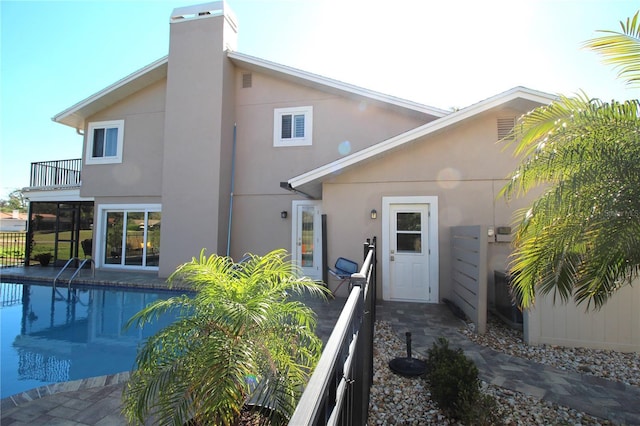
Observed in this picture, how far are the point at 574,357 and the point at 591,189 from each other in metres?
3.01

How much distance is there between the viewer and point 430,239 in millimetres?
7410

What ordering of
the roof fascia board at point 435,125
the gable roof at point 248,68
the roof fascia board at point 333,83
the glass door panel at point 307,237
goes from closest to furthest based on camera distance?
the roof fascia board at point 435,125
the roof fascia board at point 333,83
the gable roof at point 248,68
the glass door panel at point 307,237

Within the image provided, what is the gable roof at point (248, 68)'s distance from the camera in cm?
938

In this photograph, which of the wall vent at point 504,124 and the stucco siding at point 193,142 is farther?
the stucco siding at point 193,142

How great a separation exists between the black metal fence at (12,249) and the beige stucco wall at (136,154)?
551cm

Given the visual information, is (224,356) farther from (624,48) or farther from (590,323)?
(590,323)

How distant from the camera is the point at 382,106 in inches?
388

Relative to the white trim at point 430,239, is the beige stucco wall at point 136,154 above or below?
above

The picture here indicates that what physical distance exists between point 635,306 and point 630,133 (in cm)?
355

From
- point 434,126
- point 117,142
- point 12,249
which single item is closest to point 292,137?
point 434,126

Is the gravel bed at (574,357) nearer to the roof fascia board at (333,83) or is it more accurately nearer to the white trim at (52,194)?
the roof fascia board at (333,83)

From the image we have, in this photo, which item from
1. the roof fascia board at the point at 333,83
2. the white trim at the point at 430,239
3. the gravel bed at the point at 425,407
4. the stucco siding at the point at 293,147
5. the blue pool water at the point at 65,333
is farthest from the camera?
the stucco siding at the point at 293,147

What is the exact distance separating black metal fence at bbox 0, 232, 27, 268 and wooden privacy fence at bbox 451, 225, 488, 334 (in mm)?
17400

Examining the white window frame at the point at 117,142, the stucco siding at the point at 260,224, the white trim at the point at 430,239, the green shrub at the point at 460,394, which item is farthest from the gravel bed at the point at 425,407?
the white window frame at the point at 117,142
